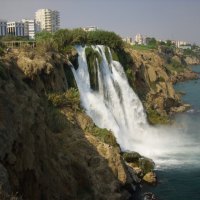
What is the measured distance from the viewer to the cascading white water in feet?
129

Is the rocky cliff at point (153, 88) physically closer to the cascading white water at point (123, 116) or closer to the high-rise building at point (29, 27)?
the cascading white water at point (123, 116)

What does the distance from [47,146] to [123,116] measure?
2386cm

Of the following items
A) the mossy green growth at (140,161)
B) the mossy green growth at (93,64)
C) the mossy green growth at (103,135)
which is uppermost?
the mossy green growth at (93,64)

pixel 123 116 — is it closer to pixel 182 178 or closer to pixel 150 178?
pixel 182 178

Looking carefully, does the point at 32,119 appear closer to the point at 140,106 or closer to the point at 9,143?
the point at 9,143

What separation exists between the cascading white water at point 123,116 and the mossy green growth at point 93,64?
0.47 meters

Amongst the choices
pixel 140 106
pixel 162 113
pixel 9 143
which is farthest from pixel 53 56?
pixel 162 113

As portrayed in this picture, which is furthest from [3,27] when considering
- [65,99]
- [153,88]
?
[65,99]

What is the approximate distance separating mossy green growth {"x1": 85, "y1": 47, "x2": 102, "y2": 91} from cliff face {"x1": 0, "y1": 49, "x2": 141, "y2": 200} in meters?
8.30

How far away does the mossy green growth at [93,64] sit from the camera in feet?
145

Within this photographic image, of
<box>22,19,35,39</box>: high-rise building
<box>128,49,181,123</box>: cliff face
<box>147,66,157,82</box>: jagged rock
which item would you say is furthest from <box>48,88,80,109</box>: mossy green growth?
<box>22,19,35,39</box>: high-rise building

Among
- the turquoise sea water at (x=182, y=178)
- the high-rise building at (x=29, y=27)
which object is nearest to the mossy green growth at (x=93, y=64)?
the turquoise sea water at (x=182, y=178)

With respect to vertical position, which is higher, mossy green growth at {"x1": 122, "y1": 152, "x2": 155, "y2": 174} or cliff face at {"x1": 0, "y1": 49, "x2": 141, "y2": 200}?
cliff face at {"x1": 0, "y1": 49, "x2": 141, "y2": 200}

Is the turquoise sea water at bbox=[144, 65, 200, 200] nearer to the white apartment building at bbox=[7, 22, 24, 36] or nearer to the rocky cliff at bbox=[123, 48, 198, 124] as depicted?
the rocky cliff at bbox=[123, 48, 198, 124]
